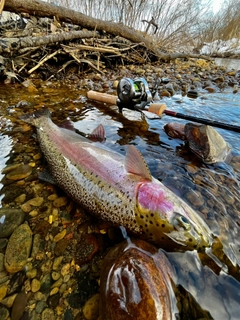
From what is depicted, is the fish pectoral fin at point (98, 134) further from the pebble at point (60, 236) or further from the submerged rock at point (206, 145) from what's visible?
the pebble at point (60, 236)

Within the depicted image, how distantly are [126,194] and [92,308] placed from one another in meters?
0.74

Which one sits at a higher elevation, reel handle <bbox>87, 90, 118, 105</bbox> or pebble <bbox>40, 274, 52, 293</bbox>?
reel handle <bbox>87, 90, 118, 105</bbox>

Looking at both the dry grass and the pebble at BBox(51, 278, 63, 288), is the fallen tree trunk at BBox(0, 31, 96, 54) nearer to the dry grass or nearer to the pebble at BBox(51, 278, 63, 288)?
the pebble at BBox(51, 278, 63, 288)

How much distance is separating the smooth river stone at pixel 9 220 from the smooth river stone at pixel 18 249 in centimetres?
5

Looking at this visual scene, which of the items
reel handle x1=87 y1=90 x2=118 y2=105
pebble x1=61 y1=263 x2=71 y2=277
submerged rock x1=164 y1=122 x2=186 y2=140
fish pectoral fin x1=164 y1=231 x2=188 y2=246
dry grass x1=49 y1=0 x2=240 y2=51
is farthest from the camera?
dry grass x1=49 y1=0 x2=240 y2=51

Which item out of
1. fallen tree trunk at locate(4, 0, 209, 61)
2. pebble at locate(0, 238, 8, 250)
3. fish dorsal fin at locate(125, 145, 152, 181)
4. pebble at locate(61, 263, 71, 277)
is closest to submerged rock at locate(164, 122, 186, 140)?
fish dorsal fin at locate(125, 145, 152, 181)

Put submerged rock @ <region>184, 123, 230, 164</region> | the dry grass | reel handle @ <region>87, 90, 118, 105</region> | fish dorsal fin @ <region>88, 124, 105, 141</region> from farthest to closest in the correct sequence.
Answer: the dry grass
reel handle @ <region>87, 90, 118, 105</region>
fish dorsal fin @ <region>88, 124, 105, 141</region>
submerged rock @ <region>184, 123, 230, 164</region>

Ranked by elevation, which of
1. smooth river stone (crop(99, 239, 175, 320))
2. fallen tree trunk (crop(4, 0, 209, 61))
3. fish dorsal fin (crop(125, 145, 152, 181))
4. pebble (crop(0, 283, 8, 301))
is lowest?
pebble (crop(0, 283, 8, 301))

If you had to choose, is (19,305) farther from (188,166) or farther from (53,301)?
(188,166)

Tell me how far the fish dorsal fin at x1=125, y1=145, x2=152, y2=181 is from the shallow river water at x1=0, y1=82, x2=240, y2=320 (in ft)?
1.67

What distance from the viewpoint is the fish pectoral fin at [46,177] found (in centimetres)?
217

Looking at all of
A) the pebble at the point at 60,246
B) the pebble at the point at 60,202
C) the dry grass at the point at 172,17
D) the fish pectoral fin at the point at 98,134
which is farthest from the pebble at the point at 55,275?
the dry grass at the point at 172,17

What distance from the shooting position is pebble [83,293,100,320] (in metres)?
1.27

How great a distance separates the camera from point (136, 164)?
5.64 ft
